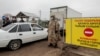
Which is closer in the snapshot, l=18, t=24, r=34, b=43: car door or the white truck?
l=18, t=24, r=34, b=43: car door

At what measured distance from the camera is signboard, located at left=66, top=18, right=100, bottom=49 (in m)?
5.29

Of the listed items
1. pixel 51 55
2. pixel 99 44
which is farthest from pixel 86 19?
pixel 51 55

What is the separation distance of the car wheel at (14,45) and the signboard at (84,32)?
132 inches

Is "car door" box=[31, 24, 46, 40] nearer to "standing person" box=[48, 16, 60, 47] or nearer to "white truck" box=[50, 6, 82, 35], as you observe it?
"standing person" box=[48, 16, 60, 47]

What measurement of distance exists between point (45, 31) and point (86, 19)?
197 inches

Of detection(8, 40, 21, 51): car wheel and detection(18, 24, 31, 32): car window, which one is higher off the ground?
detection(18, 24, 31, 32): car window

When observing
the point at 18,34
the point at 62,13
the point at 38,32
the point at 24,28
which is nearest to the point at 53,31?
the point at 38,32

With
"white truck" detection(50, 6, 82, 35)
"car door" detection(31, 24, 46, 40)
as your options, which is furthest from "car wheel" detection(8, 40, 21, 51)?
"white truck" detection(50, 6, 82, 35)

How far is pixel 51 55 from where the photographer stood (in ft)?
22.5

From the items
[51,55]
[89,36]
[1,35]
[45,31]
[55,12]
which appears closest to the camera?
[89,36]

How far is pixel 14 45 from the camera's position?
26.3ft

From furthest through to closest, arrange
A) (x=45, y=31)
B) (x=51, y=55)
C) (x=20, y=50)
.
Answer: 1. (x=45, y=31)
2. (x=20, y=50)
3. (x=51, y=55)

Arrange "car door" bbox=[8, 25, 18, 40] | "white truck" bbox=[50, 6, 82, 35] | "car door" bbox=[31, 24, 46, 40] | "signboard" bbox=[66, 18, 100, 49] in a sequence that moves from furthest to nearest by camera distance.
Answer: "white truck" bbox=[50, 6, 82, 35] → "car door" bbox=[31, 24, 46, 40] → "car door" bbox=[8, 25, 18, 40] → "signboard" bbox=[66, 18, 100, 49]

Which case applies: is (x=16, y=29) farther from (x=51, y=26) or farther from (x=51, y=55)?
(x=51, y=55)
